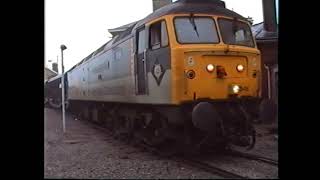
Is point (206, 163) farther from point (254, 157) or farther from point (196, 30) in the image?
point (196, 30)

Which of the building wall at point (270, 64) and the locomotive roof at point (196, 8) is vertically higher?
the locomotive roof at point (196, 8)

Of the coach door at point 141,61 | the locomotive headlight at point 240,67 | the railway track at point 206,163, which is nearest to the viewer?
the railway track at point 206,163

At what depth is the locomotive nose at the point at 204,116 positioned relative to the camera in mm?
6887

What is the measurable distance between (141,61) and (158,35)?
2.64 ft

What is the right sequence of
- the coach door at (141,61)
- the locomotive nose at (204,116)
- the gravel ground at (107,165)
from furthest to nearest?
1. the coach door at (141,61)
2. the locomotive nose at (204,116)
3. the gravel ground at (107,165)

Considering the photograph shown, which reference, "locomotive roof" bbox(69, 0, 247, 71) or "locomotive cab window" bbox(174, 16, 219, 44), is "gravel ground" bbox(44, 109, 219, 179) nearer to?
"locomotive cab window" bbox(174, 16, 219, 44)

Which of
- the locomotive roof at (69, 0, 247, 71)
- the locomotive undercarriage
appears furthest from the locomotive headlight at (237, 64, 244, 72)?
the locomotive roof at (69, 0, 247, 71)

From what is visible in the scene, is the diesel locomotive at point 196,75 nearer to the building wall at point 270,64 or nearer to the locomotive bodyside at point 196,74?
the locomotive bodyside at point 196,74

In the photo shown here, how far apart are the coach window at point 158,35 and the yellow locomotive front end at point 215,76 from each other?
7.0 inches

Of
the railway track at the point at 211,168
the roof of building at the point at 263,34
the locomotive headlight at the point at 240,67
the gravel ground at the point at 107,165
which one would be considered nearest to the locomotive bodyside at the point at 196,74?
the locomotive headlight at the point at 240,67

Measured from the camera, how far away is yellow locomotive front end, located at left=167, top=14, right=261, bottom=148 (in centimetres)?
718

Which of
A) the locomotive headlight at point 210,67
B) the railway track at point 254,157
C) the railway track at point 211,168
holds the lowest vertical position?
the railway track at point 211,168

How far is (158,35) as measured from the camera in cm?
797
